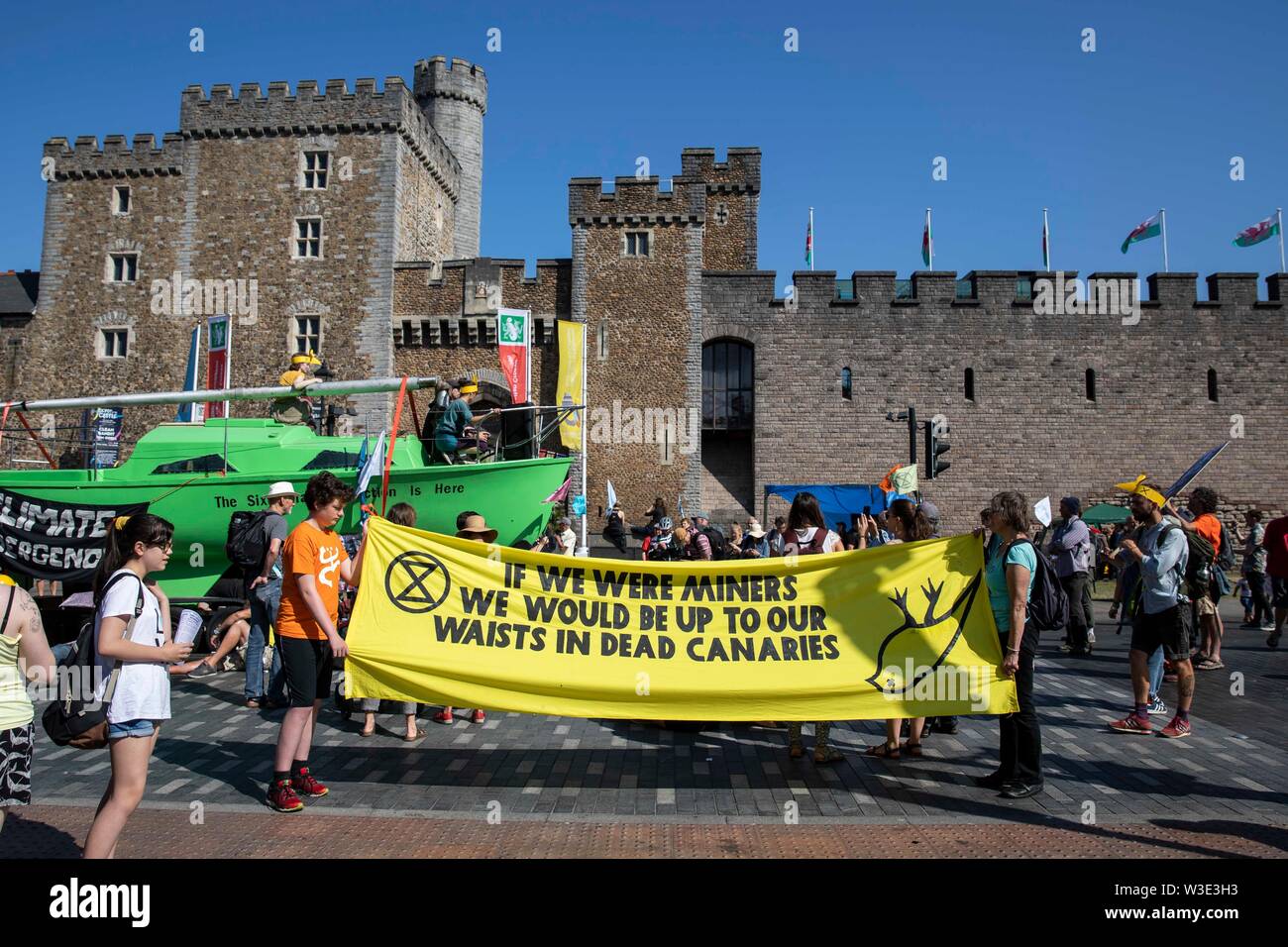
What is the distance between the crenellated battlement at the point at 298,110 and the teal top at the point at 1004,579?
29.9 meters

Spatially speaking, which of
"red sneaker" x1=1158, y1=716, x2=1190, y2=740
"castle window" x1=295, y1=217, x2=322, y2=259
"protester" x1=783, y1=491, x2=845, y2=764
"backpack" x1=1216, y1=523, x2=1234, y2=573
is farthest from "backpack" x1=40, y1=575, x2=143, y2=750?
"castle window" x1=295, y1=217, x2=322, y2=259

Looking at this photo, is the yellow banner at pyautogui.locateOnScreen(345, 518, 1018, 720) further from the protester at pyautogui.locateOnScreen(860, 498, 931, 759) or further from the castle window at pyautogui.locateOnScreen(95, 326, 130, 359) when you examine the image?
the castle window at pyautogui.locateOnScreen(95, 326, 130, 359)

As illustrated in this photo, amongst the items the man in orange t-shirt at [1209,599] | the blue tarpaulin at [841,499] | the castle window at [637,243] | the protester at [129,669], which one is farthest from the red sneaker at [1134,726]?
the castle window at [637,243]

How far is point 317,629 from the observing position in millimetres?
5582

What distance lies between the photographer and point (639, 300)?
29.5m

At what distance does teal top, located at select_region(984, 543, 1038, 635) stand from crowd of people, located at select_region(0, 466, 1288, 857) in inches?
0.4

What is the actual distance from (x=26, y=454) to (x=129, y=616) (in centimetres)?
3456

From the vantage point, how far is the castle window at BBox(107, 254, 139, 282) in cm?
3106

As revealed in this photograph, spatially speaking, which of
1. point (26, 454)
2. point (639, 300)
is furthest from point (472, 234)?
point (26, 454)

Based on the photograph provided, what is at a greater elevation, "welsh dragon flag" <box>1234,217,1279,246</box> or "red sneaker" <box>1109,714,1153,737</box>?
"welsh dragon flag" <box>1234,217,1279,246</box>

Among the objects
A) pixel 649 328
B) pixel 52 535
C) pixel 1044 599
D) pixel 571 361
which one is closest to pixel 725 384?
pixel 649 328

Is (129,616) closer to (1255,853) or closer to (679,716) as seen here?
(679,716)

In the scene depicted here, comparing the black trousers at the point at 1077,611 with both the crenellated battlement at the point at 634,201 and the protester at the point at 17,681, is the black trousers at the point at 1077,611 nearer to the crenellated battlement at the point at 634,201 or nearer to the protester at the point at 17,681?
the protester at the point at 17,681

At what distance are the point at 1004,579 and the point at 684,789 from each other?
2.67 meters
